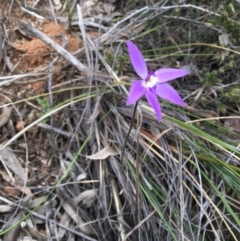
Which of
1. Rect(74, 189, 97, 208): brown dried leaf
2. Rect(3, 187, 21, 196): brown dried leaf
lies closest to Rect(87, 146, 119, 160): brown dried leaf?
Rect(74, 189, 97, 208): brown dried leaf

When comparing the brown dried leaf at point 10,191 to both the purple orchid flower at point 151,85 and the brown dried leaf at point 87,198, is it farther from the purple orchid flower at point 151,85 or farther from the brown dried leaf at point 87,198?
the purple orchid flower at point 151,85

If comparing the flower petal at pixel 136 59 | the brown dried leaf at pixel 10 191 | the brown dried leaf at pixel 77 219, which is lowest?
the brown dried leaf at pixel 77 219

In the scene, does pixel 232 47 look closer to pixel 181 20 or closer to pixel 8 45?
pixel 181 20

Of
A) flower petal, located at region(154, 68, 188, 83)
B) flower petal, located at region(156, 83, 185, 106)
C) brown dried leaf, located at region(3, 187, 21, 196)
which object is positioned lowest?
brown dried leaf, located at region(3, 187, 21, 196)

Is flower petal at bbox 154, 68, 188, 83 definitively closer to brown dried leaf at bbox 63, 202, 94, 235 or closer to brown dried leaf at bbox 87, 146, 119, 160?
brown dried leaf at bbox 87, 146, 119, 160

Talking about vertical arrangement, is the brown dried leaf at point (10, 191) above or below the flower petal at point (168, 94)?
below

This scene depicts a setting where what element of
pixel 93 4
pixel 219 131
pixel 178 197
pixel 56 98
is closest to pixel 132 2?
pixel 93 4

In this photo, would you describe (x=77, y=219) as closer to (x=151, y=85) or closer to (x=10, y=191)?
(x=10, y=191)

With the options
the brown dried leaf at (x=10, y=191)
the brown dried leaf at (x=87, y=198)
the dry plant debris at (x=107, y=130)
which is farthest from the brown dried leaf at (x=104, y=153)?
the brown dried leaf at (x=10, y=191)
